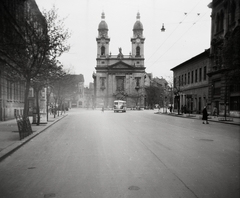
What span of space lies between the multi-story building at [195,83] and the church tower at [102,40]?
42.3m

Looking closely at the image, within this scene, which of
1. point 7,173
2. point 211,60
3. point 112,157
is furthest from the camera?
point 211,60

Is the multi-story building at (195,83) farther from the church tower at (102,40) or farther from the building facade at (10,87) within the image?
the church tower at (102,40)

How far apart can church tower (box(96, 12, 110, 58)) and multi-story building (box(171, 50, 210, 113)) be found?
4232 centimetres

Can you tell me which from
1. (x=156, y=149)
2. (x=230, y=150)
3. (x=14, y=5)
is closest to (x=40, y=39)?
(x=14, y=5)

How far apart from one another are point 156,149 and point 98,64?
83428mm

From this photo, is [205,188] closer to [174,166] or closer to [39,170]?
[174,166]

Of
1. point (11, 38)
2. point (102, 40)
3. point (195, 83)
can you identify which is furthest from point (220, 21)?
point (102, 40)

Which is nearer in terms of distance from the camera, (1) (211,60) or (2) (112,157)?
(2) (112,157)

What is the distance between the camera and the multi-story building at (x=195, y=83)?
4122 cm

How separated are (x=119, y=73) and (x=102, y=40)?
1188 cm

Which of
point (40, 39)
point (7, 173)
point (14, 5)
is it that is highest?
point (14, 5)

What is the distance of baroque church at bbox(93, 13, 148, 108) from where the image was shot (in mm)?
89475

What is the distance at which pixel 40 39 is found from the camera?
1608 centimetres

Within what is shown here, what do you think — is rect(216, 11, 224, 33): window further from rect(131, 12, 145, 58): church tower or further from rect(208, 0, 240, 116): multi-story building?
rect(131, 12, 145, 58): church tower
